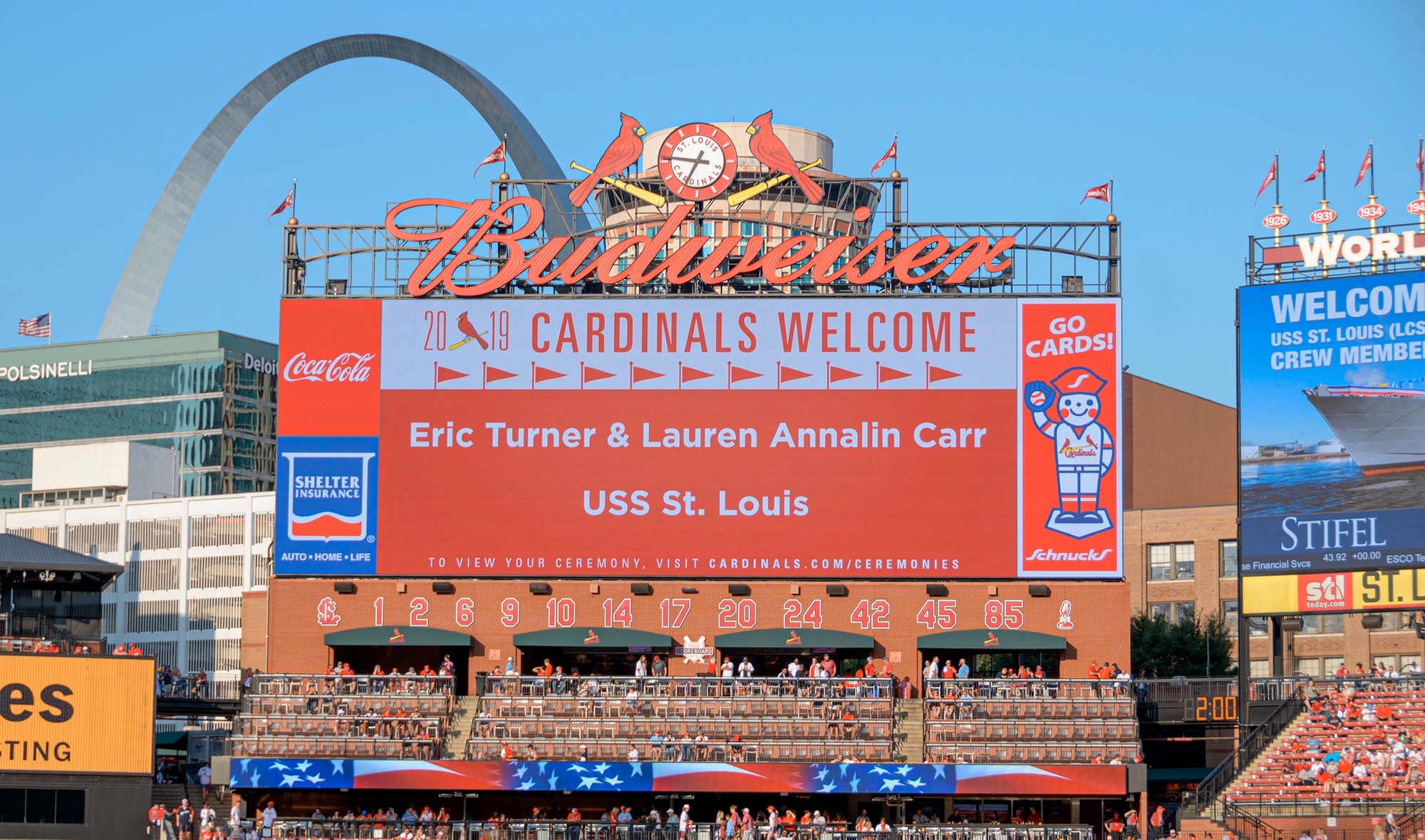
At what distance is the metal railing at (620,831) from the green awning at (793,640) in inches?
209

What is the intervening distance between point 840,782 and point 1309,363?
1576 centimetres

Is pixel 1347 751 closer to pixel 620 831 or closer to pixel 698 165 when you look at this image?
pixel 620 831

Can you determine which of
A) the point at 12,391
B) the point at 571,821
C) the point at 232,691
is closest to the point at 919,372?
the point at 571,821

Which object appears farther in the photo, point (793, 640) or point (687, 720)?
point (793, 640)

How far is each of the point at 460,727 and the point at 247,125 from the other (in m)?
52.0

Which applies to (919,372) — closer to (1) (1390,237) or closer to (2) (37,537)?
(1) (1390,237)

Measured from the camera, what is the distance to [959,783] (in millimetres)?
41375

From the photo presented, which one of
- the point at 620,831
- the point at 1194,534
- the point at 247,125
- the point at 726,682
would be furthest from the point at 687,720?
the point at 247,125

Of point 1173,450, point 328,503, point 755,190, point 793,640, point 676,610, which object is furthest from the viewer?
point 1173,450

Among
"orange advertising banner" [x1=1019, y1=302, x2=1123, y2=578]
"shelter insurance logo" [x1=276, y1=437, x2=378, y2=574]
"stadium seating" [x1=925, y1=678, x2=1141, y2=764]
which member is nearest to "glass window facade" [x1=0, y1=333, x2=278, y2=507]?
"shelter insurance logo" [x1=276, y1=437, x2=378, y2=574]

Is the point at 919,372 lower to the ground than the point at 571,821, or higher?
higher

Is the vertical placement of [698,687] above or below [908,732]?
above

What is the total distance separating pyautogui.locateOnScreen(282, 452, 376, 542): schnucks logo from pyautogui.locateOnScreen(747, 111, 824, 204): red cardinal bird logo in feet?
43.0

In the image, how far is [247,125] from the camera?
88.6 meters
